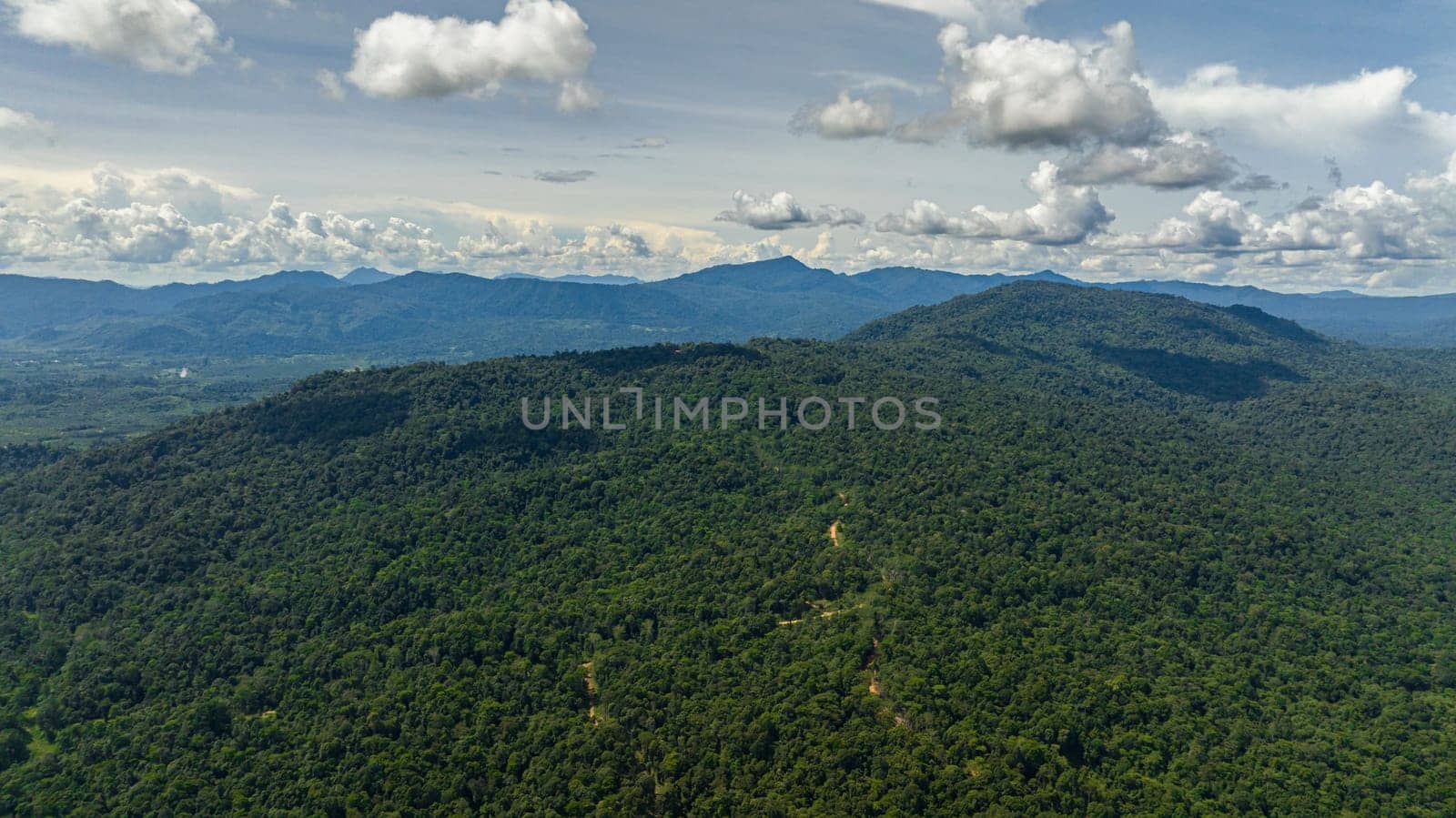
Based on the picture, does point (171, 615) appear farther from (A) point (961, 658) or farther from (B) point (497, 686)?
(A) point (961, 658)

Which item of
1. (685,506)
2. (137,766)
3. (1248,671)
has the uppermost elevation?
(685,506)

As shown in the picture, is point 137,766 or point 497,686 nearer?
point 137,766

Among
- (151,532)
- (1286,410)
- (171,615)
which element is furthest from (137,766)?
(1286,410)
